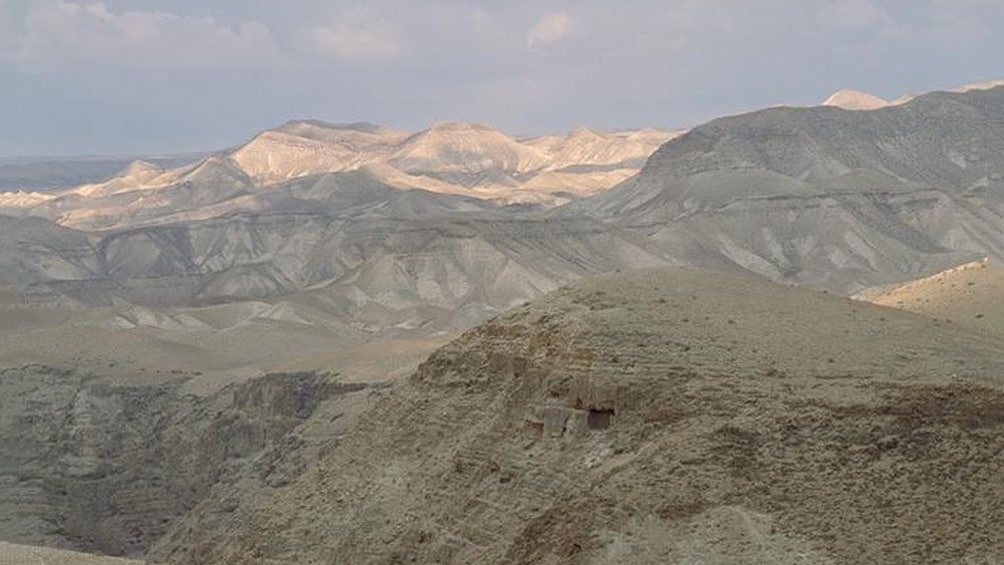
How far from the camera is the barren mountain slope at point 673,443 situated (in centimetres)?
2253

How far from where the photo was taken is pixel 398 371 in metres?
67.5

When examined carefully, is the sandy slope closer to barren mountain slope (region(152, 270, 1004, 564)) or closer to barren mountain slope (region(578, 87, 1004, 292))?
barren mountain slope (region(152, 270, 1004, 564))

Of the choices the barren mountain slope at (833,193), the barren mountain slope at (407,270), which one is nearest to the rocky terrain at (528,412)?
the barren mountain slope at (407,270)

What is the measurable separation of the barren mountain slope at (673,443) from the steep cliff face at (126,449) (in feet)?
93.7

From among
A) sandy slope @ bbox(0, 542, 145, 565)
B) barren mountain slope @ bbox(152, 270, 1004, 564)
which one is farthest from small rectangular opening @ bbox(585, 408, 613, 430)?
sandy slope @ bbox(0, 542, 145, 565)

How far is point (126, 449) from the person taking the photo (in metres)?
71.9

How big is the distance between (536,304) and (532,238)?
114051 mm

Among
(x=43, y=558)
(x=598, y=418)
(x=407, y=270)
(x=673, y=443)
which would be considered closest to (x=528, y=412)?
(x=598, y=418)

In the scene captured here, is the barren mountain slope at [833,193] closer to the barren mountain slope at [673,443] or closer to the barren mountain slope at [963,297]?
the barren mountain slope at [963,297]

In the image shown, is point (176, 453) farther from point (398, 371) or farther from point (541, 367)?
point (541, 367)

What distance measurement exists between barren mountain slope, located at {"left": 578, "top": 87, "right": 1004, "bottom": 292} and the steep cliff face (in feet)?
245

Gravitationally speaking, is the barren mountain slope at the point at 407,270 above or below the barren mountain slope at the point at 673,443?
below

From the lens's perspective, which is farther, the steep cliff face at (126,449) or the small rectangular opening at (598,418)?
the steep cliff face at (126,449)

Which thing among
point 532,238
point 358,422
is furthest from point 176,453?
point 532,238
